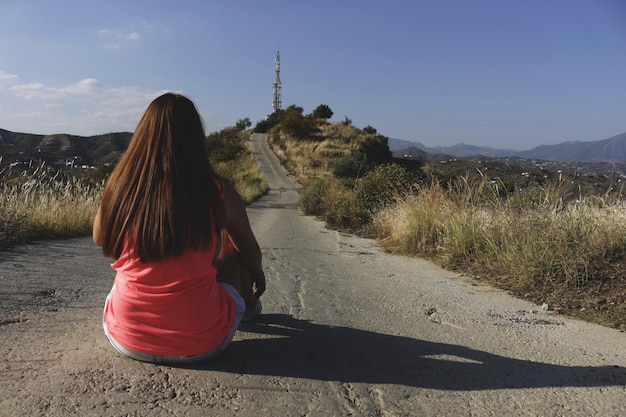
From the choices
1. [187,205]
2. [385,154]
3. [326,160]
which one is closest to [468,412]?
[187,205]

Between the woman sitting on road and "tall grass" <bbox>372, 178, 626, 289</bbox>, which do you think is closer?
the woman sitting on road

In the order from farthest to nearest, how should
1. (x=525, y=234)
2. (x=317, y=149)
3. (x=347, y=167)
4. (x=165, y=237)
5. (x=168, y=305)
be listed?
(x=317, y=149)
(x=347, y=167)
(x=525, y=234)
(x=168, y=305)
(x=165, y=237)

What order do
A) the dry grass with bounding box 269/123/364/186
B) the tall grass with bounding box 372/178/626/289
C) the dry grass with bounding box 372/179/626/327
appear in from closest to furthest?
the dry grass with bounding box 372/179/626/327 < the tall grass with bounding box 372/178/626/289 < the dry grass with bounding box 269/123/364/186

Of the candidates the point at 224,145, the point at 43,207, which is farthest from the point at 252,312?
the point at 224,145

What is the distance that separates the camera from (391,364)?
2.84m

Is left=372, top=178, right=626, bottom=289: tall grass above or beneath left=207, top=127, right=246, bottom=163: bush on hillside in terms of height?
beneath

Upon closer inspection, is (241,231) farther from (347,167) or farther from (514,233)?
(347,167)

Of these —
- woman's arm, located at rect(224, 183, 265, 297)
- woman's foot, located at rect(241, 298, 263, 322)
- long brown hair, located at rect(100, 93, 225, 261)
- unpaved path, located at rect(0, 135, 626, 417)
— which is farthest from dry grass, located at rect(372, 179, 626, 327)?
long brown hair, located at rect(100, 93, 225, 261)

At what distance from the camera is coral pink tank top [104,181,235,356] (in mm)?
2336

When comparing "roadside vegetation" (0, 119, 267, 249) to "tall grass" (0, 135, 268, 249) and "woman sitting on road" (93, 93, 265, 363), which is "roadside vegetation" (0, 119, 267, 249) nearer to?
"tall grass" (0, 135, 268, 249)

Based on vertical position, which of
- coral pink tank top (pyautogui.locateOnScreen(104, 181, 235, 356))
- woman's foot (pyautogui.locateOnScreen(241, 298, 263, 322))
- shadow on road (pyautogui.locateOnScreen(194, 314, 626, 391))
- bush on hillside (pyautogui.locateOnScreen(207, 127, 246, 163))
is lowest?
shadow on road (pyautogui.locateOnScreen(194, 314, 626, 391))

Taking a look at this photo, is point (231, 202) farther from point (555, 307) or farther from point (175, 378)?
point (555, 307)

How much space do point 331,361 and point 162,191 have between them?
1442 millimetres

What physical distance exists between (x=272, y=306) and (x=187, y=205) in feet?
6.69
